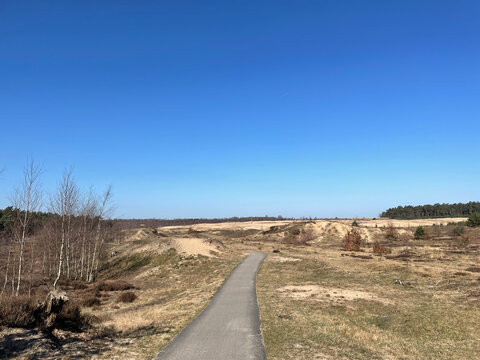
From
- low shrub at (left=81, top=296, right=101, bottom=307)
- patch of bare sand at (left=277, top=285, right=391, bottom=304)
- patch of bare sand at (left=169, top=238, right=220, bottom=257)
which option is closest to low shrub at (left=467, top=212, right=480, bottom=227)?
patch of bare sand at (left=169, top=238, right=220, bottom=257)

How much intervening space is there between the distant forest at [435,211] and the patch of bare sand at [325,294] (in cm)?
17654

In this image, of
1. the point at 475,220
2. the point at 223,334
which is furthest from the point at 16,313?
the point at 475,220

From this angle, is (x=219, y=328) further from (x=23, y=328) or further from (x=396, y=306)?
(x=396, y=306)

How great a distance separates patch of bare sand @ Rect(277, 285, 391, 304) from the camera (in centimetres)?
1789

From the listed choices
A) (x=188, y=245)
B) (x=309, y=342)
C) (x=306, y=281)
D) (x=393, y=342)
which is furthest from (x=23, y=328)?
(x=188, y=245)

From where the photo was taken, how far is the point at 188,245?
137 feet

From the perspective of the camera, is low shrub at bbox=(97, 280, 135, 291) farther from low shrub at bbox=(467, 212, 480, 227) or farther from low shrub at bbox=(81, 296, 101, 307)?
low shrub at bbox=(467, 212, 480, 227)

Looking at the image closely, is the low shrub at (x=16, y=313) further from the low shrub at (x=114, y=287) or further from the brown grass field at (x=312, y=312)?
the low shrub at (x=114, y=287)

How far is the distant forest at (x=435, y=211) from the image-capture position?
163 meters

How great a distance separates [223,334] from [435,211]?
20263 cm

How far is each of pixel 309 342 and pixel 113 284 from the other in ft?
79.5

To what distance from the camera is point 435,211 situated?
175375mm

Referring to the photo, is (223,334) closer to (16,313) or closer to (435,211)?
(16,313)

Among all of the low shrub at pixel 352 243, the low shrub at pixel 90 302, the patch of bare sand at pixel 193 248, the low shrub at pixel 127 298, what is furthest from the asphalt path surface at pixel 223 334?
the low shrub at pixel 352 243
